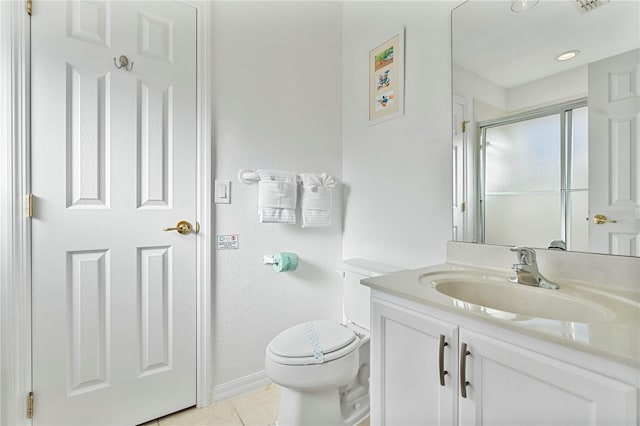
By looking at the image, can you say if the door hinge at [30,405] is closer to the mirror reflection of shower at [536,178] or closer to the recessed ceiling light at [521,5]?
the mirror reflection of shower at [536,178]

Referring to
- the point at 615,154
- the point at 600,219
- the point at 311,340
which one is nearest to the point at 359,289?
the point at 311,340

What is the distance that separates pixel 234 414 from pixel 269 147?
1.44 meters

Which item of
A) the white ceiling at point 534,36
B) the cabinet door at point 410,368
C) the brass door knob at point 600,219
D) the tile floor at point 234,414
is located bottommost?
the tile floor at point 234,414

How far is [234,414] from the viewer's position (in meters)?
1.46

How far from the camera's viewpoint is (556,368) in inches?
23.0

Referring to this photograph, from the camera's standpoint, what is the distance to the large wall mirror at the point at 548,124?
0.89 meters

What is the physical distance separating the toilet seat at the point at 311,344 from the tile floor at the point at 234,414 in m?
0.46

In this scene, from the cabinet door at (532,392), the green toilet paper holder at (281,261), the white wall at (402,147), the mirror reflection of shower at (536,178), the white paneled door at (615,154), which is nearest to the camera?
the cabinet door at (532,392)

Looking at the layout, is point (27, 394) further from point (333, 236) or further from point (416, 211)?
point (416, 211)

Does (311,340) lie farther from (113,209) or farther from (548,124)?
(548,124)

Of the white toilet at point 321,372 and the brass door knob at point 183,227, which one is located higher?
the brass door knob at point 183,227

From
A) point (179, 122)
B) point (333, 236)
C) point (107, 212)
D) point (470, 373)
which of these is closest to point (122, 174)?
point (107, 212)

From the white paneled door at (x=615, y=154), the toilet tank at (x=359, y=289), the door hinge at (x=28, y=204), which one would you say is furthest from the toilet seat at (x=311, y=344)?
the door hinge at (x=28, y=204)

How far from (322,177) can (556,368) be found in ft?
4.63
